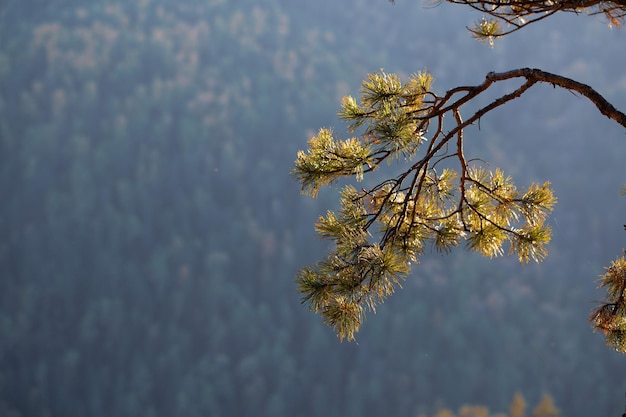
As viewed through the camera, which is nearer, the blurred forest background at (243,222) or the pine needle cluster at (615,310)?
Result: the pine needle cluster at (615,310)

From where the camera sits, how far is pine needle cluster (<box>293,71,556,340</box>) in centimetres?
207

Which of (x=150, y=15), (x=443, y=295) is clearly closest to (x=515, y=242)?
(x=443, y=295)

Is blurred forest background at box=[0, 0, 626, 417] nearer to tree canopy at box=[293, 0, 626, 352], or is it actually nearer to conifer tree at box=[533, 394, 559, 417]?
conifer tree at box=[533, 394, 559, 417]

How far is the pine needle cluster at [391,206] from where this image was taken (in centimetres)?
207

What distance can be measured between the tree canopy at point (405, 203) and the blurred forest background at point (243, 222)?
3.46 m

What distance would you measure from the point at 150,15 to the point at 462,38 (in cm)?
219

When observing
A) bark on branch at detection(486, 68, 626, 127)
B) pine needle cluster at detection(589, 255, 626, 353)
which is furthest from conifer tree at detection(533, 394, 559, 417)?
bark on branch at detection(486, 68, 626, 127)

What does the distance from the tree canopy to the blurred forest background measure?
3.46m

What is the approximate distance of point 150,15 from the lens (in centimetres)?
612

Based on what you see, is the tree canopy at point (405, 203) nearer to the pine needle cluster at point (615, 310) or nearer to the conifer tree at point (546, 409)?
the pine needle cluster at point (615, 310)

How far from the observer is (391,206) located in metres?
2.31

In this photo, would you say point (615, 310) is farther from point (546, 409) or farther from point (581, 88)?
point (546, 409)

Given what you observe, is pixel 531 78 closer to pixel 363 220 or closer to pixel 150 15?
pixel 363 220

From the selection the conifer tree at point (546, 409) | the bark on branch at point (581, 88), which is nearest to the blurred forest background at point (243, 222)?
the conifer tree at point (546, 409)
